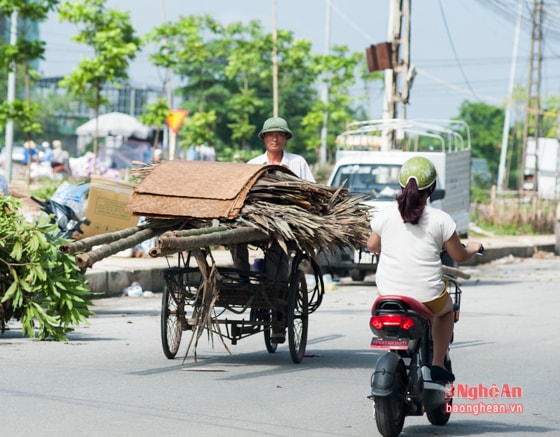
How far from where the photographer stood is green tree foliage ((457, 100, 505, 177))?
106500mm

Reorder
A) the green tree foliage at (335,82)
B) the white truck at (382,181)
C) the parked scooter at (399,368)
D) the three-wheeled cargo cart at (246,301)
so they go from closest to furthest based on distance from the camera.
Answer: the parked scooter at (399,368) → the three-wheeled cargo cart at (246,301) → the white truck at (382,181) → the green tree foliage at (335,82)

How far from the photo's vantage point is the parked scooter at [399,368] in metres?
5.84

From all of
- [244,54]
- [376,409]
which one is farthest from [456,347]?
[244,54]

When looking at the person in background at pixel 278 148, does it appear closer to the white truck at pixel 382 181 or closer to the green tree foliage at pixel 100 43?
the white truck at pixel 382 181

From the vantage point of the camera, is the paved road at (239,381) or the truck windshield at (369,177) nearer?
the paved road at (239,381)

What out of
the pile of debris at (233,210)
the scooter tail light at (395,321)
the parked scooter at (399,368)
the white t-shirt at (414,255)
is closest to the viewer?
the parked scooter at (399,368)

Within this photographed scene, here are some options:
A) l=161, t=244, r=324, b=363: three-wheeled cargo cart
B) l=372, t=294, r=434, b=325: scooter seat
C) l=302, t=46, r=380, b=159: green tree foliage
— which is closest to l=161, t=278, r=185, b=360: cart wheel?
l=161, t=244, r=324, b=363: three-wheeled cargo cart

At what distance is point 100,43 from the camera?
26547mm

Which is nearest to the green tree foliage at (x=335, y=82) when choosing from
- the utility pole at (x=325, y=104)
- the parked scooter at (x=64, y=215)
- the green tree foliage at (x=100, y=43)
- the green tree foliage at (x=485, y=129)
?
the utility pole at (x=325, y=104)

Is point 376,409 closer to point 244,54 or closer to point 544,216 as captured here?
point 544,216

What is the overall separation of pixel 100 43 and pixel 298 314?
59.9 ft

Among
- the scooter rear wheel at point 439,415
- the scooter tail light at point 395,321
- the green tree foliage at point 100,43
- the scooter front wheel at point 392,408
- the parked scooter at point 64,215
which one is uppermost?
the green tree foliage at point 100,43

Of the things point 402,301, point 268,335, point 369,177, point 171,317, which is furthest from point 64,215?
point 402,301

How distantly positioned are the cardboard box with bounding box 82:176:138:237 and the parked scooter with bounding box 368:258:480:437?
Answer: 10.4 meters
